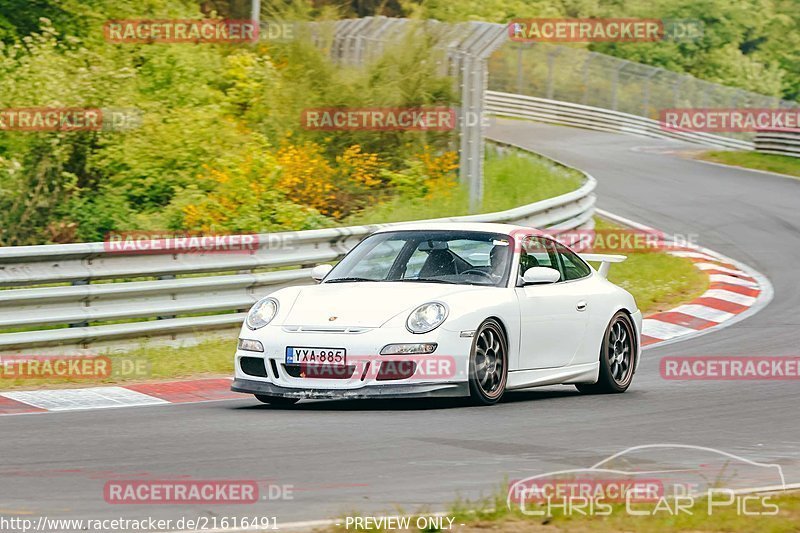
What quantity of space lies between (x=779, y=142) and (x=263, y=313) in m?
26.8

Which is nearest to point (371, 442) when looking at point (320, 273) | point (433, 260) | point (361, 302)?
point (361, 302)

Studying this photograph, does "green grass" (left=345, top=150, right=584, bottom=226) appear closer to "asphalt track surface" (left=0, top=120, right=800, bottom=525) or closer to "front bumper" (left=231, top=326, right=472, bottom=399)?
"asphalt track surface" (left=0, top=120, right=800, bottom=525)

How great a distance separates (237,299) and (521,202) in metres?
8.12

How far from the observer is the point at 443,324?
9156 mm

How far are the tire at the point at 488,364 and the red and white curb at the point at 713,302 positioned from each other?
4.68 metres

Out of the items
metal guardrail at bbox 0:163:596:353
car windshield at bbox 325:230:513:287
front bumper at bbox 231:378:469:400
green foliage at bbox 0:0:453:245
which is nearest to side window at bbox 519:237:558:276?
car windshield at bbox 325:230:513:287

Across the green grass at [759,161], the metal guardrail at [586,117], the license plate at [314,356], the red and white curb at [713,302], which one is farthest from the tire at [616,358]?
the metal guardrail at [586,117]

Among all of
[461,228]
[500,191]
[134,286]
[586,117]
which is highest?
[461,228]

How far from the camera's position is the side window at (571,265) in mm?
10839

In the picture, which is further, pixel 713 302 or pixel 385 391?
pixel 713 302

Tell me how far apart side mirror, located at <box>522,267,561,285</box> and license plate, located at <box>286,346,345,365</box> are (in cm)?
167

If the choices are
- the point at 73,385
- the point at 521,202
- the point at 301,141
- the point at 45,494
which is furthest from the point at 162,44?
the point at 45,494

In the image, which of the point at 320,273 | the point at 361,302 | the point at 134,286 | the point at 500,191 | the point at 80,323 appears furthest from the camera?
the point at 500,191

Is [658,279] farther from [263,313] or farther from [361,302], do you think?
[263,313]
